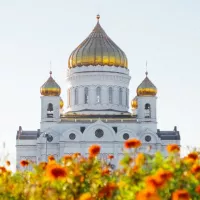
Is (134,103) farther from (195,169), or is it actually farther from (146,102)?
(195,169)

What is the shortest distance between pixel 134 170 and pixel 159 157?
1.16ft

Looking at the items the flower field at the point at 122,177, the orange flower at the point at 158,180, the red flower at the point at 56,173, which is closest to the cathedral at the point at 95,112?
the flower field at the point at 122,177

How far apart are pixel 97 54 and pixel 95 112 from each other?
441cm

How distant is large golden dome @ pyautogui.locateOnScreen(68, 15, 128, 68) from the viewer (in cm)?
5300

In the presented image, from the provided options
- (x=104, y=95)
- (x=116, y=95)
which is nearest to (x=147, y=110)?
(x=116, y=95)

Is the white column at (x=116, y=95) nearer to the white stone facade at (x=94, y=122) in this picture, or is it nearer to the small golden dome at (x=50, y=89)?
the white stone facade at (x=94, y=122)

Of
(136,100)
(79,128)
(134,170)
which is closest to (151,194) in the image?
(134,170)

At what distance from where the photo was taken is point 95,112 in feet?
169

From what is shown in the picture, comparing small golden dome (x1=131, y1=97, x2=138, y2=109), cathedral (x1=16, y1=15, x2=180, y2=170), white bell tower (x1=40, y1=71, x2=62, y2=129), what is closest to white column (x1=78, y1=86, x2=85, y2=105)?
cathedral (x1=16, y1=15, x2=180, y2=170)

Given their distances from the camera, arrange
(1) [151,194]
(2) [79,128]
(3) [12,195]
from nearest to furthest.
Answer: (1) [151,194]
(3) [12,195]
(2) [79,128]

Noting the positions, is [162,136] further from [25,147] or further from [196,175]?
[196,175]

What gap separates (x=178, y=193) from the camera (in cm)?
730

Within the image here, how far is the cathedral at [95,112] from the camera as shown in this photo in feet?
161

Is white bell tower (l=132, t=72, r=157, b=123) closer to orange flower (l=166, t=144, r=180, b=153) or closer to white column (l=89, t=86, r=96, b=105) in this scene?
white column (l=89, t=86, r=96, b=105)
